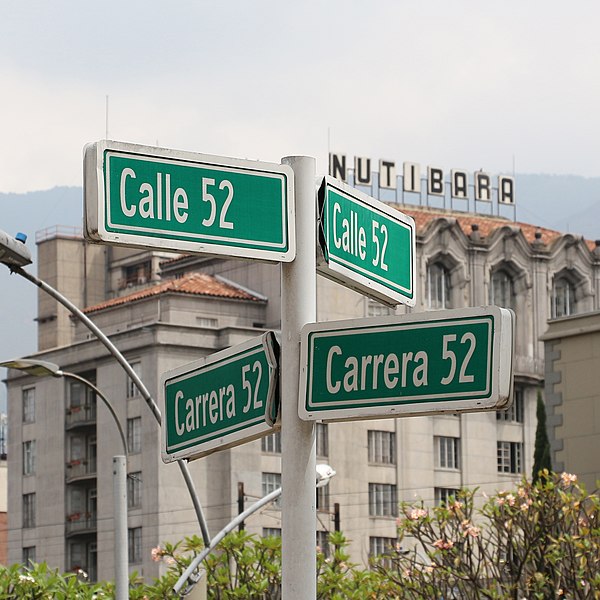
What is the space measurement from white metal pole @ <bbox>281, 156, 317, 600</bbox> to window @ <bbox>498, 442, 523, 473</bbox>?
80.8m

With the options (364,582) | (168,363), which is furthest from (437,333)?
(168,363)

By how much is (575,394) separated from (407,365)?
34603 mm

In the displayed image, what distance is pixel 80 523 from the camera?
82938 mm

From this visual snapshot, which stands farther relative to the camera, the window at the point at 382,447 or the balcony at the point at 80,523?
the balcony at the point at 80,523

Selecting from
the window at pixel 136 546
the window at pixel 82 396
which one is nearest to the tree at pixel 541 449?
the window at pixel 136 546

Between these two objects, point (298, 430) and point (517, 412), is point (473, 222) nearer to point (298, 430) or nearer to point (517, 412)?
point (517, 412)

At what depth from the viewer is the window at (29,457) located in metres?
85.9

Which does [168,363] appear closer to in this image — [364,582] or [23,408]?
[23,408]

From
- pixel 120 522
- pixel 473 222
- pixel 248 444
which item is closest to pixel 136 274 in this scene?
pixel 473 222

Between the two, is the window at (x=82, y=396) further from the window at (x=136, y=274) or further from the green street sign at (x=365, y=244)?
the green street sign at (x=365, y=244)

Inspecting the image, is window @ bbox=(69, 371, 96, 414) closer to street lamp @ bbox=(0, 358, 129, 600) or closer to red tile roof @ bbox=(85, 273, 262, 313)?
red tile roof @ bbox=(85, 273, 262, 313)

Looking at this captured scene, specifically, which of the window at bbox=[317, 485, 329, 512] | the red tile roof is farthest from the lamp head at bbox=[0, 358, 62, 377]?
the red tile roof

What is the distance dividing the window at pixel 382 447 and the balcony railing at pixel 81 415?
47.0 ft

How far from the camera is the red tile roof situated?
276 feet
